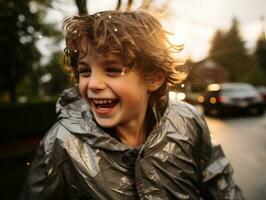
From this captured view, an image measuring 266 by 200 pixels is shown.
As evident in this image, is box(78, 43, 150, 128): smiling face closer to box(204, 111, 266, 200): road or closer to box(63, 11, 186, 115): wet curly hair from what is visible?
box(63, 11, 186, 115): wet curly hair

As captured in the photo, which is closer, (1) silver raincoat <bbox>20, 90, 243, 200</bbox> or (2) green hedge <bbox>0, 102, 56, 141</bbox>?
(1) silver raincoat <bbox>20, 90, 243, 200</bbox>

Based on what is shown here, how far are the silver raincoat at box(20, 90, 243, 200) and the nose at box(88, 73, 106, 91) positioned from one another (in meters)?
0.23

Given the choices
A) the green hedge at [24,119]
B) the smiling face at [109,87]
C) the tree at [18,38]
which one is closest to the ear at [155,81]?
the smiling face at [109,87]

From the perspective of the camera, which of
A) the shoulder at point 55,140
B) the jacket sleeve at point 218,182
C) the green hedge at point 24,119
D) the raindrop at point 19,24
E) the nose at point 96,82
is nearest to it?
the nose at point 96,82

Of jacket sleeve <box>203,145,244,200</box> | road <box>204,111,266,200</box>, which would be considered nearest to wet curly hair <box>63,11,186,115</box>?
jacket sleeve <box>203,145,244,200</box>

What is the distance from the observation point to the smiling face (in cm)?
165

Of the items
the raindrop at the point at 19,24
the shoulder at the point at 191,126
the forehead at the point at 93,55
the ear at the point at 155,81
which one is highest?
the raindrop at the point at 19,24

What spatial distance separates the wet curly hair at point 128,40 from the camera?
168 centimetres

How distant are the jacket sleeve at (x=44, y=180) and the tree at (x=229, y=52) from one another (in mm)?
2349

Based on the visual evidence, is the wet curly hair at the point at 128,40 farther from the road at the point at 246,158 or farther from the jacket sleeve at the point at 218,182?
the road at the point at 246,158

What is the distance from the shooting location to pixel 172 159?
184 centimetres

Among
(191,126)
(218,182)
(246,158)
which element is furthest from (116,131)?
(246,158)

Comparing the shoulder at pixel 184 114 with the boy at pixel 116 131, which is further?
the shoulder at pixel 184 114

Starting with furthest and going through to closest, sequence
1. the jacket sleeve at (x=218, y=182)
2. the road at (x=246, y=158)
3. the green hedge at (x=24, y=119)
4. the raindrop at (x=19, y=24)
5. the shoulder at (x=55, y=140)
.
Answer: the raindrop at (x=19, y=24)
the green hedge at (x=24, y=119)
the road at (x=246, y=158)
the jacket sleeve at (x=218, y=182)
the shoulder at (x=55, y=140)
